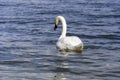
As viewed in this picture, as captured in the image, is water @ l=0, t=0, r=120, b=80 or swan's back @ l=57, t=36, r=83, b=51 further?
swan's back @ l=57, t=36, r=83, b=51

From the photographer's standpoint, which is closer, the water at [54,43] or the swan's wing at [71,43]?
the water at [54,43]

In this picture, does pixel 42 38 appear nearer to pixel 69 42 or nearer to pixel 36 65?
pixel 69 42

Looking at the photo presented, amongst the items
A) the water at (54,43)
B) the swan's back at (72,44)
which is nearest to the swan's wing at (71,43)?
the swan's back at (72,44)

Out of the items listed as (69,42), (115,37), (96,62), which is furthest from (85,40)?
(96,62)

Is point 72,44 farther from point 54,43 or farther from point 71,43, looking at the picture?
point 54,43

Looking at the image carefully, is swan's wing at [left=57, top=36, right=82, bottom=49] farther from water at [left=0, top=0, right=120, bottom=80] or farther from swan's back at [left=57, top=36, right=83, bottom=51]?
water at [left=0, top=0, right=120, bottom=80]

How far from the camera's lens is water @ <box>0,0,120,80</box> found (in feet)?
44.4

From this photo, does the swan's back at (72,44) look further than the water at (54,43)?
Yes

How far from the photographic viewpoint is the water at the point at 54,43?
44.4 feet

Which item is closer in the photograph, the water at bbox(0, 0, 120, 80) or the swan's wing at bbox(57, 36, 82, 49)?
the water at bbox(0, 0, 120, 80)

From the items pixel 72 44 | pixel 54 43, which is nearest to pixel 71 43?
pixel 72 44

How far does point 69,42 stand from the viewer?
54.4 feet

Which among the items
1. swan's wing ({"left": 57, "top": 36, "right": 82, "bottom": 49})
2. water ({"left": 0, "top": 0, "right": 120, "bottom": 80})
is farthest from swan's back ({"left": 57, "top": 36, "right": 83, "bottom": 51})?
water ({"left": 0, "top": 0, "right": 120, "bottom": 80})

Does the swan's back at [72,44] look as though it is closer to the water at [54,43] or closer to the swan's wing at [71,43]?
the swan's wing at [71,43]
